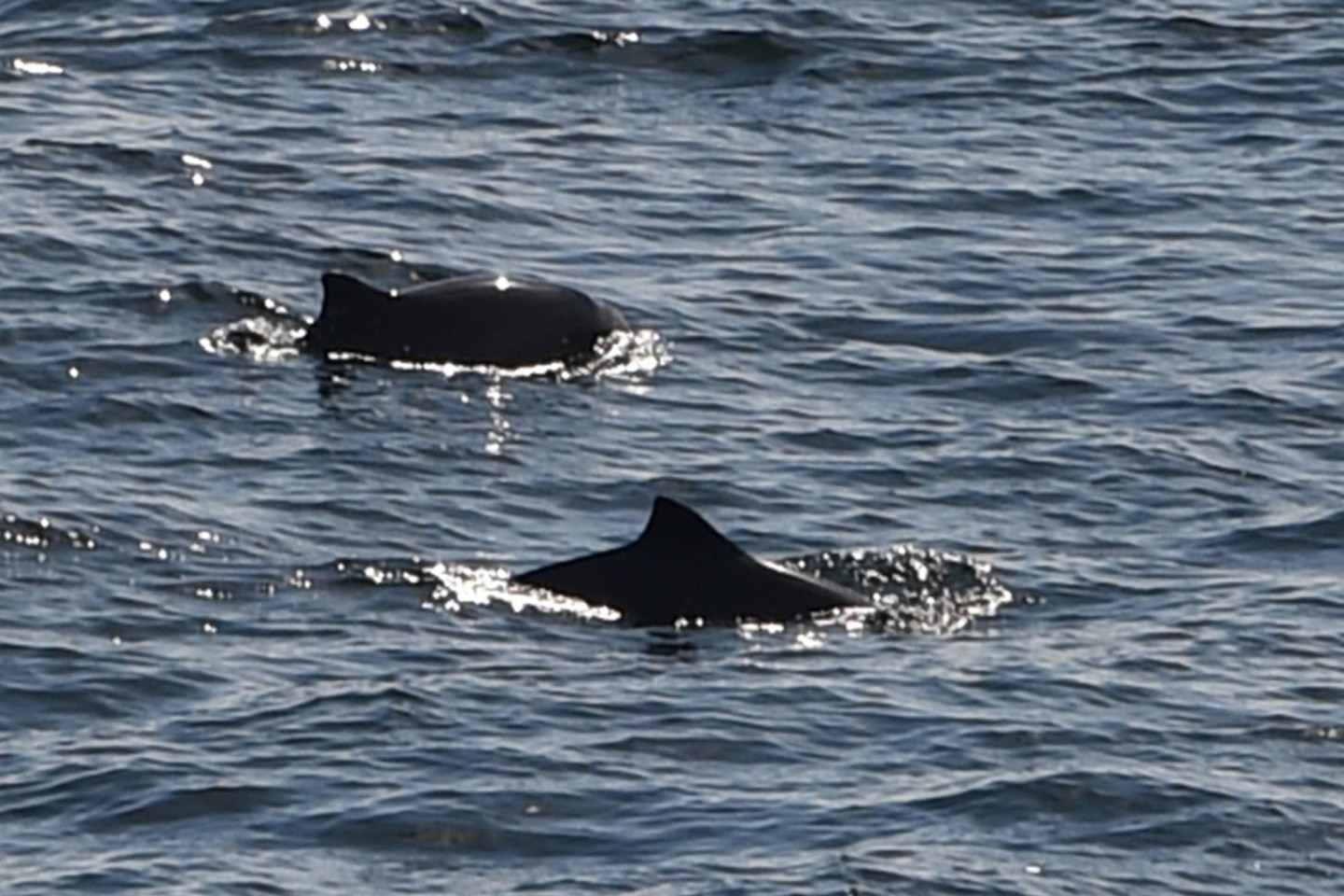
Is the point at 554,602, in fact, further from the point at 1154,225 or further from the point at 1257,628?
the point at 1154,225

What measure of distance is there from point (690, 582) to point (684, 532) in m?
0.24

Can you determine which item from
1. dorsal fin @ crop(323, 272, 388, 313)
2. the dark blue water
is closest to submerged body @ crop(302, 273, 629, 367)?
dorsal fin @ crop(323, 272, 388, 313)

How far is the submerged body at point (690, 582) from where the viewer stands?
66.7ft

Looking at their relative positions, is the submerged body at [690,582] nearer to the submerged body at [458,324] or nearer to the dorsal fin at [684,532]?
the dorsal fin at [684,532]

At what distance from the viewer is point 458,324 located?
84.2ft

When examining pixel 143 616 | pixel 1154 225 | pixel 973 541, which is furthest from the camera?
pixel 1154 225

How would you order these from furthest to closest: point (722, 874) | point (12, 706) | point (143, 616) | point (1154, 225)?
point (1154, 225)
point (143, 616)
point (12, 706)
point (722, 874)

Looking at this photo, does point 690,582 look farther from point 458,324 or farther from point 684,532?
point 458,324

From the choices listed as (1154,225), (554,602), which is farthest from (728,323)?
(554,602)

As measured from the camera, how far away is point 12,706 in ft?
61.7

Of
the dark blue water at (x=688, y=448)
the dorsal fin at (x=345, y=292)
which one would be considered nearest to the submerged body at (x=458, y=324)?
the dorsal fin at (x=345, y=292)

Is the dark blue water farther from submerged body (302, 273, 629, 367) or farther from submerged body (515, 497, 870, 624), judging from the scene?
submerged body (302, 273, 629, 367)

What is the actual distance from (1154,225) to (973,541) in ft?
27.1

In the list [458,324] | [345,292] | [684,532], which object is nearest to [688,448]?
[458,324]
